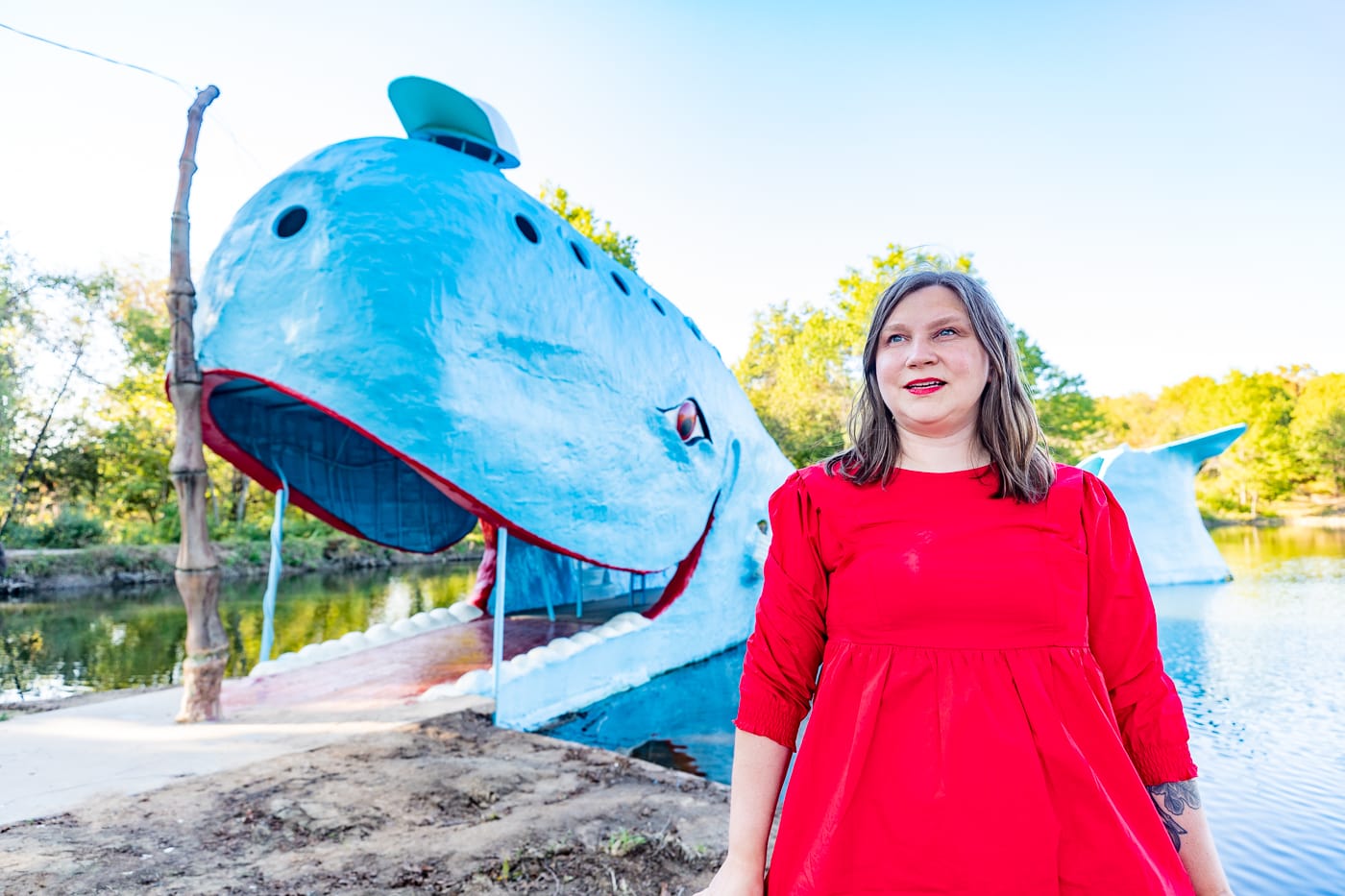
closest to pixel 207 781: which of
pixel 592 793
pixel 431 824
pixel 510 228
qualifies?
pixel 431 824

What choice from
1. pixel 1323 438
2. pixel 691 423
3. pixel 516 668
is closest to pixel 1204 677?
pixel 691 423

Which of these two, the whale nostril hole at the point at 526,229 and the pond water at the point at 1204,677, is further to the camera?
the whale nostril hole at the point at 526,229

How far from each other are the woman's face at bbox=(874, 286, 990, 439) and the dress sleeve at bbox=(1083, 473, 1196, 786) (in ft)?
0.83

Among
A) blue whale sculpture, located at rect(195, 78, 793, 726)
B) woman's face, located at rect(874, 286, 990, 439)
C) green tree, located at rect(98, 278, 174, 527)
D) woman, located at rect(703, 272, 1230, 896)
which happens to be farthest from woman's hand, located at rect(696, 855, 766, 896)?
green tree, located at rect(98, 278, 174, 527)

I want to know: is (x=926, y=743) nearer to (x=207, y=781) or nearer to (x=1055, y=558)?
(x=1055, y=558)

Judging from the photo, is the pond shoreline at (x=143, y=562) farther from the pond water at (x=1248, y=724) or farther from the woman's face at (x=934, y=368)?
the woman's face at (x=934, y=368)

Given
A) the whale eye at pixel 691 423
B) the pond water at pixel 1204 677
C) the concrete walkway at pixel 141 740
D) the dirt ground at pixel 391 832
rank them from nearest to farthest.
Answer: the dirt ground at pixel 391 832
the concrete walkway at pixel 141 740
the pond water at pixel 1204 677
the whale eye at pixel 691 423

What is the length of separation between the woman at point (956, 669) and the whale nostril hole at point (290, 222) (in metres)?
5.67

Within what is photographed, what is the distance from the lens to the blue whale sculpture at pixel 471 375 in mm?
5617

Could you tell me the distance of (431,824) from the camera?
3.83 meters

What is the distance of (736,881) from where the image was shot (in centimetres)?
121

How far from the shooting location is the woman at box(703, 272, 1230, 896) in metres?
1.10

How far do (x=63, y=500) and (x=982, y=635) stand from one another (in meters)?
28.2

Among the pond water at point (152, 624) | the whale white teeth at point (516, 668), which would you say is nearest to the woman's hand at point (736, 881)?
the whale white teeth at point (516, 668)
